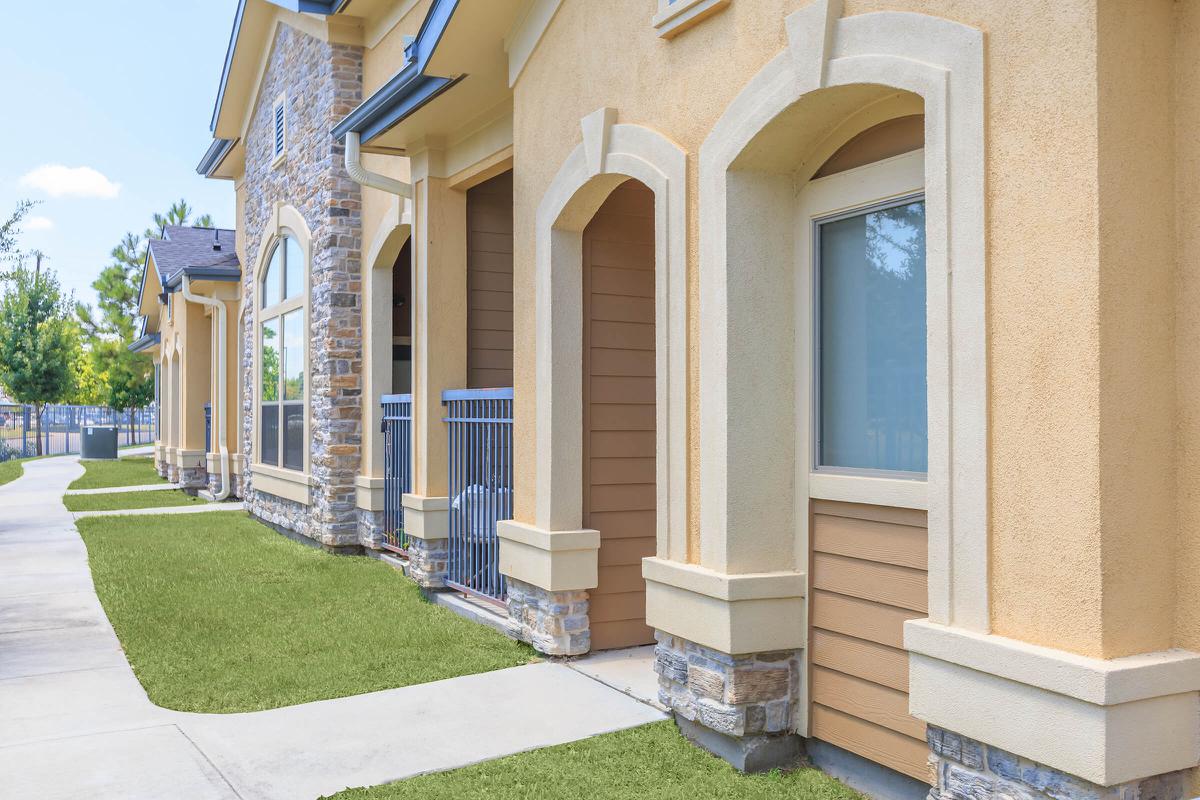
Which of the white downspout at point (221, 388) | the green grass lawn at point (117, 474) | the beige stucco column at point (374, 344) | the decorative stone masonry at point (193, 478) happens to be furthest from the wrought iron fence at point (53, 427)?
the beige stucco column at point (374, 344)

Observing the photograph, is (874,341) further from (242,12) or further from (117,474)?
(117,474)

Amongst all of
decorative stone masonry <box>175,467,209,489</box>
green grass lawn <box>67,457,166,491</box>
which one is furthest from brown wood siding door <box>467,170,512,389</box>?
green grass lawn <box>67,457,166,491</box>

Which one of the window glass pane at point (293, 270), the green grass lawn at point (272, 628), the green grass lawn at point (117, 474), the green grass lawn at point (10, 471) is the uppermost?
the window glass pane at point (293, 270)

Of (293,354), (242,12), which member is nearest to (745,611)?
(293,354)

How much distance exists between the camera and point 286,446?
42.2 ft

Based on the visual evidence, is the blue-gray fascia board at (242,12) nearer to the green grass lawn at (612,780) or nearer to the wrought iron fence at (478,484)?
the wrought iron fence at (478,484)

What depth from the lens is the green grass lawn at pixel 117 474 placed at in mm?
21750

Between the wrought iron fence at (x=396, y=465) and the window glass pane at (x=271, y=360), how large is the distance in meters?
3.39

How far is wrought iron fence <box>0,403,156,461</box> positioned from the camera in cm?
3544

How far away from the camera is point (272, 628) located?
291 inches

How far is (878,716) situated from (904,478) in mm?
1032

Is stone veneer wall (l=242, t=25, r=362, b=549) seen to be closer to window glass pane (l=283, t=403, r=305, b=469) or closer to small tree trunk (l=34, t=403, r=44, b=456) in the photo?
window glass pane (l=283, t=403, r=305, b=469)

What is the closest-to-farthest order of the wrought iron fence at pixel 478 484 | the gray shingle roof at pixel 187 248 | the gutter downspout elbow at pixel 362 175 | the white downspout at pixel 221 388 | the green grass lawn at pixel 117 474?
1. the wrought iron fence at pixel 478 484
2. the gutter downspout elbow at pixel 362 175
3. the white downspout at pixel 221 388
4. the gray shingle roof at pixel 187 248
5. the green grass lawn at pixel 117 474

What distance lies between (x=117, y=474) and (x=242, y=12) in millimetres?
15156
